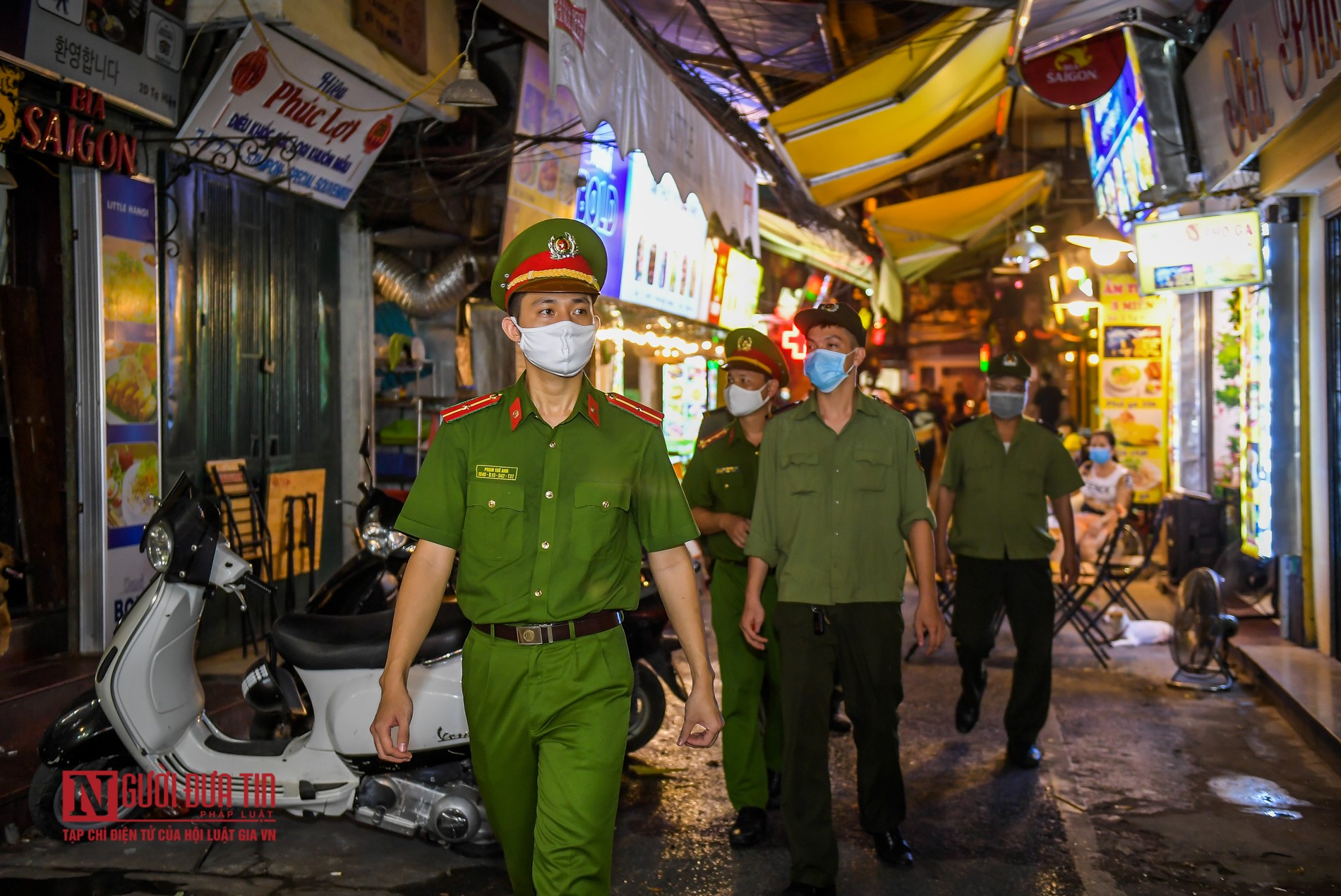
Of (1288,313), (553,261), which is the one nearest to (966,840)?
(553,261)

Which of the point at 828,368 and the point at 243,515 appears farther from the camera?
the point at 243,515

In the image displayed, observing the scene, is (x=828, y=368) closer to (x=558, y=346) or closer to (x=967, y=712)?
(x=558, y=346)

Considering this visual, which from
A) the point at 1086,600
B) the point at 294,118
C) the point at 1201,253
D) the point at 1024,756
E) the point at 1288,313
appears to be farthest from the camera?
the point at 1201,253

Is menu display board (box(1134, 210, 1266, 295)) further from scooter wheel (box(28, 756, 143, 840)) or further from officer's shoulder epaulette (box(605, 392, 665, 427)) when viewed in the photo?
scooter wheel (box(28, 756, 143, 840))

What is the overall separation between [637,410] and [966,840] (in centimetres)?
276

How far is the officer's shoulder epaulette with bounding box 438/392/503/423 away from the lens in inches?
121

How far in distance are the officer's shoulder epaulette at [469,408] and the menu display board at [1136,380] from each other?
13.5 metres

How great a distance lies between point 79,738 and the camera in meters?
4.38

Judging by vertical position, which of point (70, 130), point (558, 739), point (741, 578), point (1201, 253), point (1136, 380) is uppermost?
point (70, 130)

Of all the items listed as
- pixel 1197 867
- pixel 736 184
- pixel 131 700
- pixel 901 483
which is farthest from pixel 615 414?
pixel 736 184

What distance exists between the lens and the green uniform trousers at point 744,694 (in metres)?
4.75

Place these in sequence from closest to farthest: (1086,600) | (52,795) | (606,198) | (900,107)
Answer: (52,795)
(1086,600)
(606,198)
(900,107)

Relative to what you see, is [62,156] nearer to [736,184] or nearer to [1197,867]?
[736,184]

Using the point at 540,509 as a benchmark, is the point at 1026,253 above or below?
above
